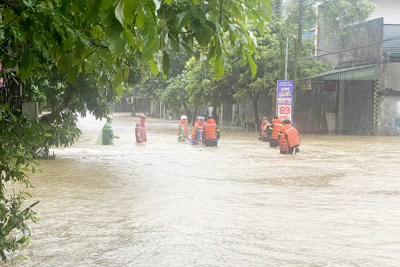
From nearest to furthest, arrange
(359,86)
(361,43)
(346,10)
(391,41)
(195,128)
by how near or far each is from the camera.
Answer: (195,128) < (391,41) < (361,43) < (346,10) < (359,86)

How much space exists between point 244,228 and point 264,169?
713 centimetres

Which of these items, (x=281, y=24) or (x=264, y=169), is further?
(x=281, y=24)

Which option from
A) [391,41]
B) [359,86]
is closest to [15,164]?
[391,41]

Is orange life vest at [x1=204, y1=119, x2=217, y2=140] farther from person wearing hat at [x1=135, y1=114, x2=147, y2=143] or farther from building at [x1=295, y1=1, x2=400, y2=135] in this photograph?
building at [x1=295, y1=1, x2=400, y2=135]

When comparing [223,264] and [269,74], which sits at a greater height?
[269,74]

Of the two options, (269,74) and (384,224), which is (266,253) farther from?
(269,74)

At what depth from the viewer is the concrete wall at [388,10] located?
35781mm

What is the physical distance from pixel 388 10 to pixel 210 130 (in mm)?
21304

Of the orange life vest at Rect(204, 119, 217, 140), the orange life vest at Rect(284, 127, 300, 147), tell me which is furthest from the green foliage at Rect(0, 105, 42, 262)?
the orange life vest at Rect(204, 119, 217, 140)

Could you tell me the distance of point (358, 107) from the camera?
104 feet

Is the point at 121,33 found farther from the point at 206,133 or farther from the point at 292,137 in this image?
the point at 206,133

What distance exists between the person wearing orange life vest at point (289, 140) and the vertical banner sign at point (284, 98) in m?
7.93

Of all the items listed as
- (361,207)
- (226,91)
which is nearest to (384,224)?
(361,207)

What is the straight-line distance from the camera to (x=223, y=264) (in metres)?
5.61
